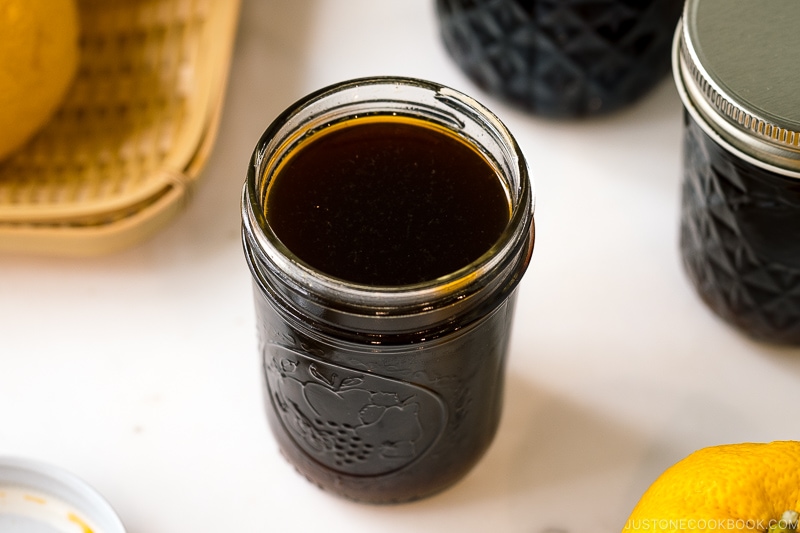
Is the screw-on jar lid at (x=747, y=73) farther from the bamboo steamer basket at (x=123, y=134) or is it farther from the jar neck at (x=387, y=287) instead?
the bamboo steamer basket at (x=123, y=134)

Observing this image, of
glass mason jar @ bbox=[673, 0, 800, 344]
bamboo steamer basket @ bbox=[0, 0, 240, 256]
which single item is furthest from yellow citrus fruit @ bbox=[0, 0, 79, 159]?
glass mason jar @ bbox=[673, 0, 800, 344]

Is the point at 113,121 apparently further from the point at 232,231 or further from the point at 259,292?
the point at 259,292

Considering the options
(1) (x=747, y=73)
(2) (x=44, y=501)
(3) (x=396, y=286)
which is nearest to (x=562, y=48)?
(1) (x=747, y=73)

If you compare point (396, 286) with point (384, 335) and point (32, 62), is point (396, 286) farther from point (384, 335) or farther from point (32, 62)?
point (32, 62)

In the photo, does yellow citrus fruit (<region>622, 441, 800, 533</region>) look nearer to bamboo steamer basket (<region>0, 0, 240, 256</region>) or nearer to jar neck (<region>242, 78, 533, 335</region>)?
jar neck (<region>242, 78, 533, 335</region>)

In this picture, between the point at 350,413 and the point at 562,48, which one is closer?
the point at 350,413

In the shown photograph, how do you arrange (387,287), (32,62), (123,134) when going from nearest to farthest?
(387,287) < (32,62) < (123,134)

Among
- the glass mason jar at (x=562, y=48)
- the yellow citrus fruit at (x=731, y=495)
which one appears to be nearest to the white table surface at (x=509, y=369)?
the glass mason jar at (x=562, y=48)
